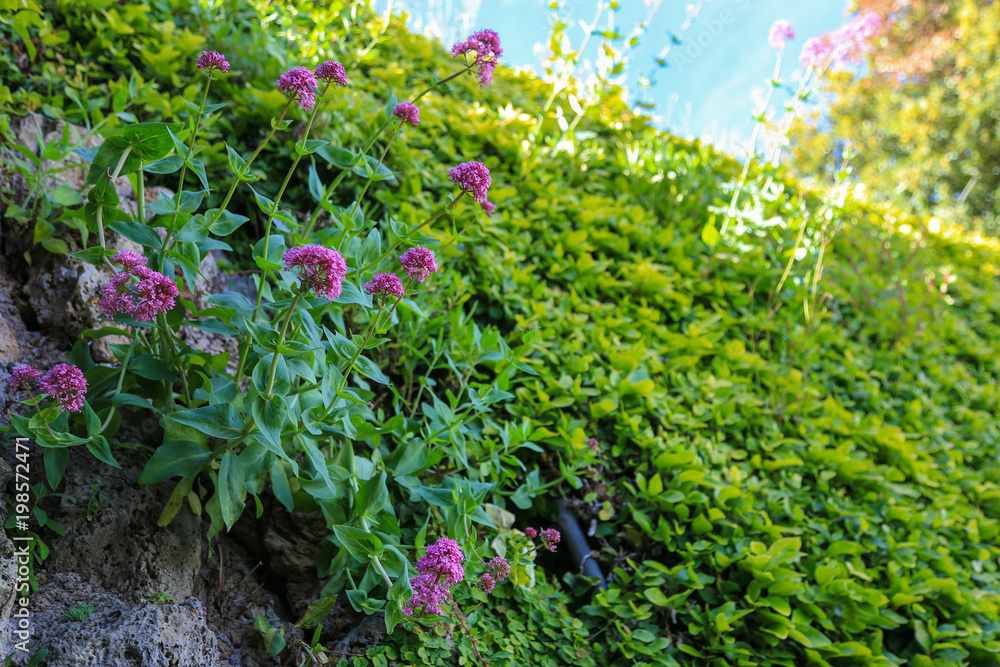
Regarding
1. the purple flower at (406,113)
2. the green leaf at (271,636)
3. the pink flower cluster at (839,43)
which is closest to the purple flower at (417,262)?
the purple flower at (406,113)

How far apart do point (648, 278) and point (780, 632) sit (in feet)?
6.08

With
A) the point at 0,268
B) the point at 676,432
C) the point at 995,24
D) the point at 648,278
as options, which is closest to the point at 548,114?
the point at 648,278

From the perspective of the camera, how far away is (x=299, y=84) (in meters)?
1.49

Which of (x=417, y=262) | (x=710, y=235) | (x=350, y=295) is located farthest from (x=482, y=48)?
(x=710, y=235)

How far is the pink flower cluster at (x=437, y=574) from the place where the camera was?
1.43 metres

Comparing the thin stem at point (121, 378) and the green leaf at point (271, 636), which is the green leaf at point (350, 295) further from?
the green leaf at point (271, 636)

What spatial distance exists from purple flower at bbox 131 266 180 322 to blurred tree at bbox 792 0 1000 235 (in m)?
13.1

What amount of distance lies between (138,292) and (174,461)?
1.49 ft

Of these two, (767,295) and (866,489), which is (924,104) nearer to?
(767,295)

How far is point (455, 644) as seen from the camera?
177 centimetres

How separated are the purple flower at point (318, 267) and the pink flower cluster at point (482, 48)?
79 centimetres

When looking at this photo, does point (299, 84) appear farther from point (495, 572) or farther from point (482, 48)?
point (495, 572)

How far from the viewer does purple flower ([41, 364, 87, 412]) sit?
1348 millimetres

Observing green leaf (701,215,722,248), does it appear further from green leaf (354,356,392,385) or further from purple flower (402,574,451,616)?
purple flower (402,574,451,616)
